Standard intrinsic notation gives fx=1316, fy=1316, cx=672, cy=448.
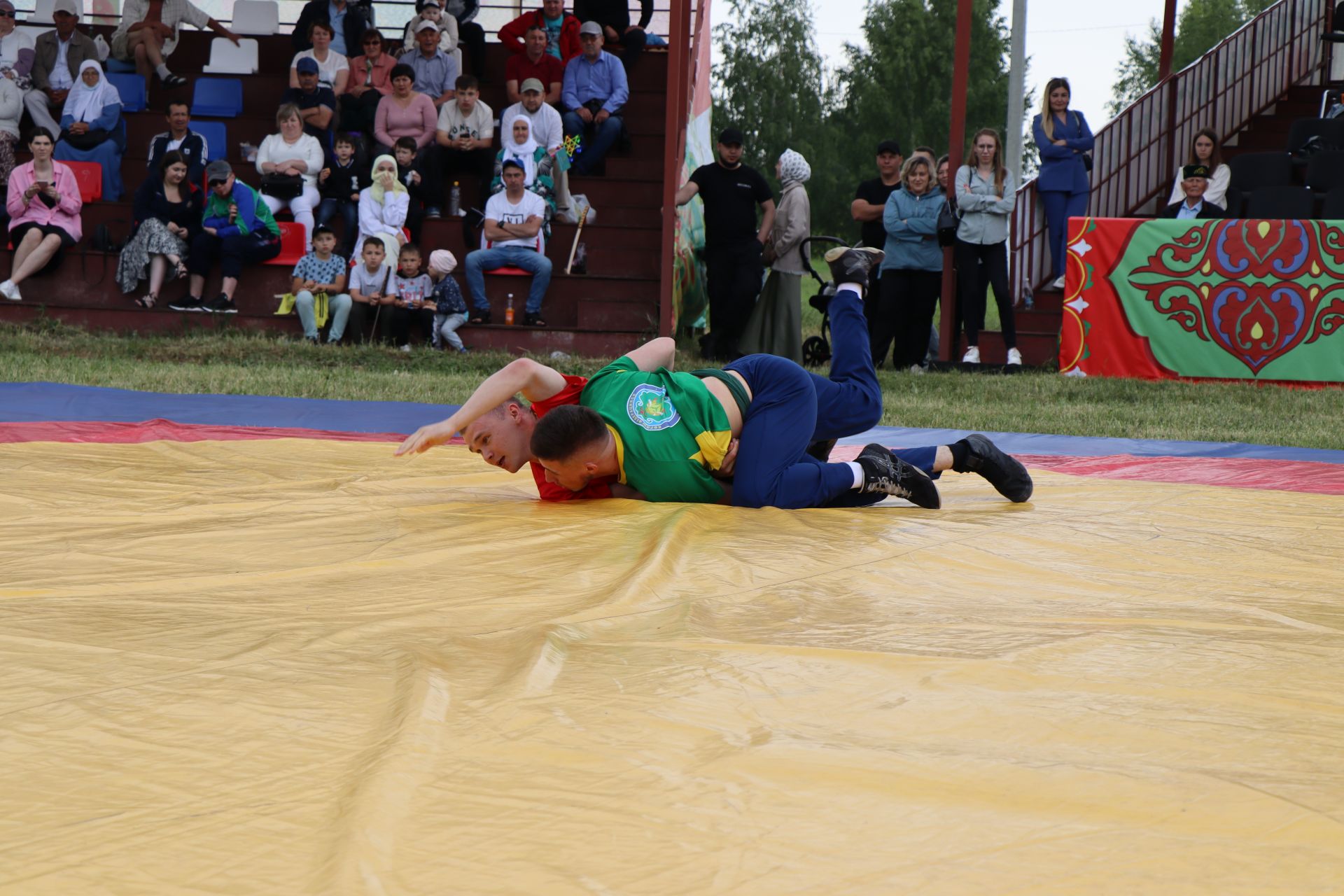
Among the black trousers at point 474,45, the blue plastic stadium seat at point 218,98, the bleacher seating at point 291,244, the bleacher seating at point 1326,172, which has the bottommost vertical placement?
the bleacher seating at point 291,244

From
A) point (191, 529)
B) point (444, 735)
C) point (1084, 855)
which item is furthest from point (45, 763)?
point (191, 529)

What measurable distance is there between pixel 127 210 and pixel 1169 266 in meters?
7.59

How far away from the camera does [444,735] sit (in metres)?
1.84

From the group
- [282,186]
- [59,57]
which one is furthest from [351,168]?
[59,57]

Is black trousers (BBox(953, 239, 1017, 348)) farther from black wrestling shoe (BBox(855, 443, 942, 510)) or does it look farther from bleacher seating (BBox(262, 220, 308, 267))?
black wrestling shoe (BBox(855, 443, 942, 510))

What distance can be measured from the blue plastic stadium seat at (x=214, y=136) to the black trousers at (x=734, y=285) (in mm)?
4078

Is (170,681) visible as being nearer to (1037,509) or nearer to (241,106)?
(1037,509)

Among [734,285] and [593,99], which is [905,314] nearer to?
[734,285]

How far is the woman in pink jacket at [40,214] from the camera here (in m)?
9.55

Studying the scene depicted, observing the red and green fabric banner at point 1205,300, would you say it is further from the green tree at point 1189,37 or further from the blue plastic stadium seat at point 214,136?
the green tree at point 1189,37

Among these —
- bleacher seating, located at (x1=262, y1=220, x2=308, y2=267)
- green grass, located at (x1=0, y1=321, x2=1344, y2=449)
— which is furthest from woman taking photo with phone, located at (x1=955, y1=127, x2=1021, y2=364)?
bleacher seating, located at (x1=262, y1=220, x2=308, y2=267)

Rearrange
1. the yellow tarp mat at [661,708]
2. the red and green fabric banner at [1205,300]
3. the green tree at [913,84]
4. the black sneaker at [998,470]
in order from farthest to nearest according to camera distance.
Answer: the green tree at [913,84] → the red and green fabric banner at [1205,300] → the black sneaker at [998,470] → the yellow tarp mat at [661,708]

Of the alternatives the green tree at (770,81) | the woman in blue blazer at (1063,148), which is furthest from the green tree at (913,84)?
the woman in blue blazer at (1063,148)

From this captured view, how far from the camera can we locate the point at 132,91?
10922 mm
